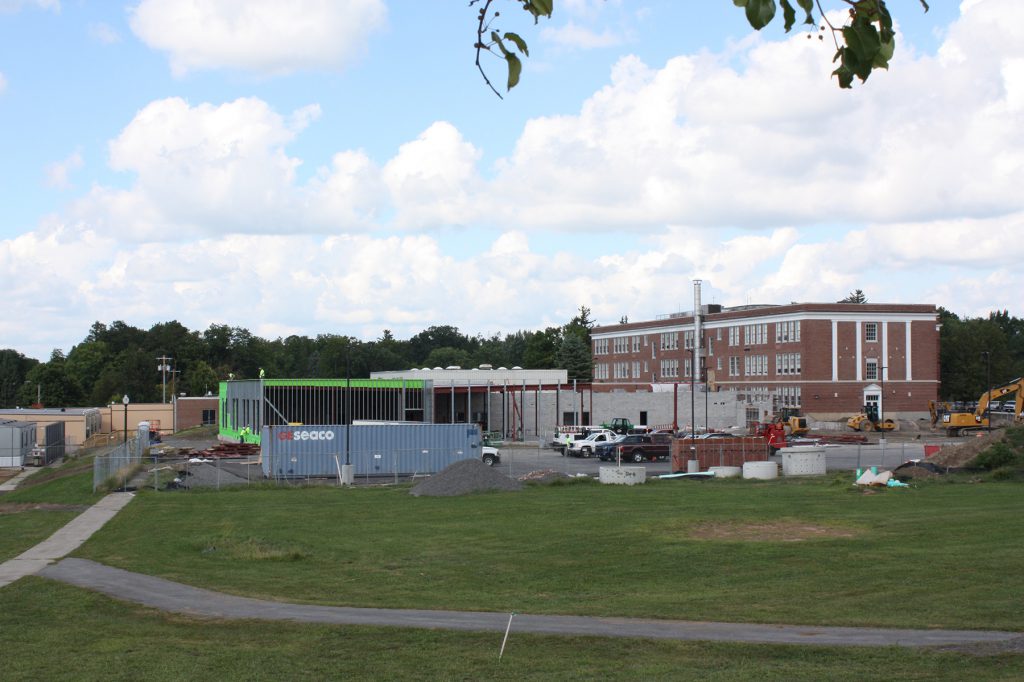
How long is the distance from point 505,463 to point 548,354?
333 feet

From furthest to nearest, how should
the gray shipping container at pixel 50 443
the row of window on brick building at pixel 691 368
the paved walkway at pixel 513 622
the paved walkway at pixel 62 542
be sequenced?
1. the row of window on brick building at pixel 691 368
2. the gray shipping container at pixel 50 443
3. the paved walkway at pixel 62 542
4. the paved walkway at pixel 513 622

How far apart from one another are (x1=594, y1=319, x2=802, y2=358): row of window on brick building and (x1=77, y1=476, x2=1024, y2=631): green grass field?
68837 millimetres

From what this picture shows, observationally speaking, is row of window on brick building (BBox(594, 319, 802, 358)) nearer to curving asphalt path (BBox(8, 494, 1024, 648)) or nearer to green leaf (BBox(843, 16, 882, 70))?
curving asphalt path (BBox(8, 494, 1024, 648))

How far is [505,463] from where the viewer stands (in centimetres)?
6494

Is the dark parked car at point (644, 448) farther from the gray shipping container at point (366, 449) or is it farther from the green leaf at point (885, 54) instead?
the green leaf at point (885, 54)

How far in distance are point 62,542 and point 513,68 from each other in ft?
92.6

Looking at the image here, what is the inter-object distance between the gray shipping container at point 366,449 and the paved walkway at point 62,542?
1126 cm

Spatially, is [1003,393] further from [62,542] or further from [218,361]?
[218,361]

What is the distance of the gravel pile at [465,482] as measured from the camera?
43.4 m

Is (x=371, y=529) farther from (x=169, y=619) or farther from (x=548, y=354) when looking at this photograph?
(x=548, y=354)

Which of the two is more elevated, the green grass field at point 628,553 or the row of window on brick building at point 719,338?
the row of window on brick building at point 719,338

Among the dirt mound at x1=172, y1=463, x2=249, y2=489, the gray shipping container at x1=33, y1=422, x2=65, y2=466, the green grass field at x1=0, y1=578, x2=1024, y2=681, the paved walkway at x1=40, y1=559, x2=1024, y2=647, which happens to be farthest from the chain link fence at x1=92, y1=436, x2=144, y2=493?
the gray shipping container at x1=33, y1=422, x2=65, y2=466

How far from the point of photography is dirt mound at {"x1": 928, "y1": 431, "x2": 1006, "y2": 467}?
161ft

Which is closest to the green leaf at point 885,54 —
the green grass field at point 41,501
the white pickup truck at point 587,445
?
the green grass field at point 41,501
